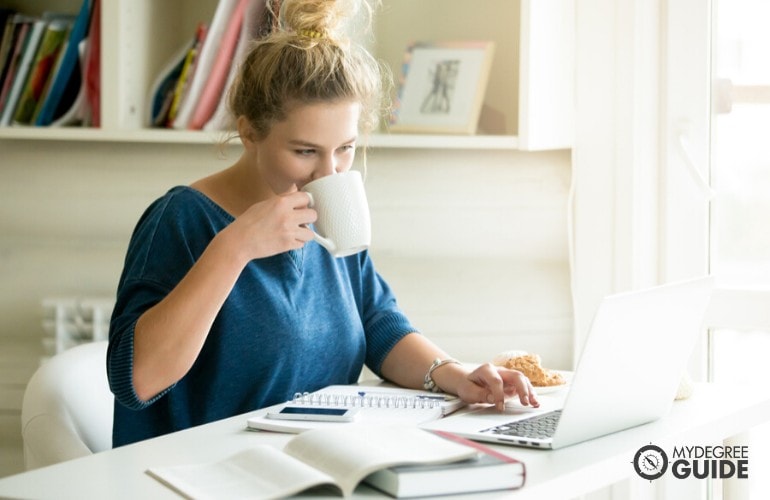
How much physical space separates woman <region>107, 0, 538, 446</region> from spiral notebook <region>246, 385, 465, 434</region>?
52mm

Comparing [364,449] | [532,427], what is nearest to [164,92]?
[532,427]

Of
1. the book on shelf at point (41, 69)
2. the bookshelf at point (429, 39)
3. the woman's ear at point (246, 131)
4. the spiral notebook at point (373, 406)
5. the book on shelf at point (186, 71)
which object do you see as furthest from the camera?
the book on shelf at point (41, 69)

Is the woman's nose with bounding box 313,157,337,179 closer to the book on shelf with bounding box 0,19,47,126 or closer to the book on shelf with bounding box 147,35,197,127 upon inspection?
the book on shelf with bounding box 147,35,197,127

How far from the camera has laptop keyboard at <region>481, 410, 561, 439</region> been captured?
1342 mm

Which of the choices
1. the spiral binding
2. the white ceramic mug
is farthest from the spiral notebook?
the white ceramic mug

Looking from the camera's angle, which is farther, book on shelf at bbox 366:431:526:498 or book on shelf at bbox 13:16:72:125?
book on shelf at bbox 13:16:72:125

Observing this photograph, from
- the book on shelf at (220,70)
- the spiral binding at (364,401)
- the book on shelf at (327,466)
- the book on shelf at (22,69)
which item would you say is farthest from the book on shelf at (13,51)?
the book on shelf at (327,466)

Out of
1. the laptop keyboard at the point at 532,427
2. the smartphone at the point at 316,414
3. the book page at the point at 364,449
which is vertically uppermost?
the book page at the point at 364,449

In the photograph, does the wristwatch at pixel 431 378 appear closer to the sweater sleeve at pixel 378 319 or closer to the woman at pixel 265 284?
the woman at pixel 265 284

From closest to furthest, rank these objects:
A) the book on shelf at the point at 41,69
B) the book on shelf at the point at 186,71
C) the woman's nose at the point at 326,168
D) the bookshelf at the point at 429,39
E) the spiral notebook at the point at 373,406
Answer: the spiral notebook at the point at 373,406, the woman's nose at the point at 326,168, the bookshelf at the point at 429,39, the book on shelf at the point at 186,71, the book on shelf at the point at 41,69

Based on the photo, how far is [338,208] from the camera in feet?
5.02

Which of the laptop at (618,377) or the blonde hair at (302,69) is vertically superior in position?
the blonde hair at (302,69)

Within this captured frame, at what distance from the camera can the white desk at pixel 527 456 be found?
1139 mm

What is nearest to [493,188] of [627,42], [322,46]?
[627,42]
